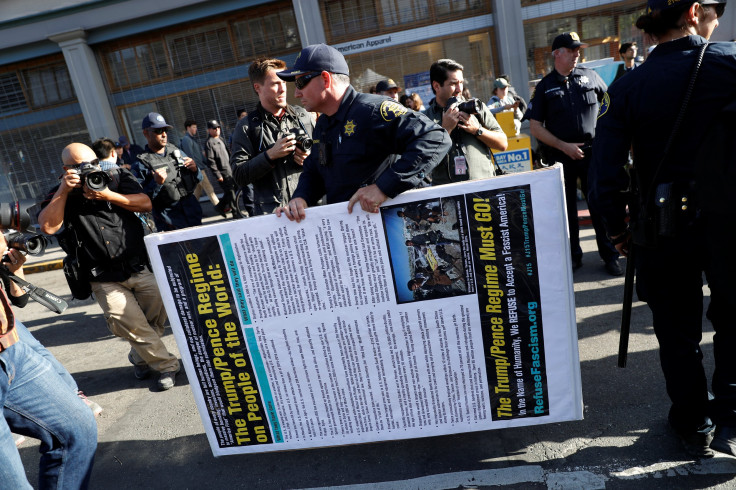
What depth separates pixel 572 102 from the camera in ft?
14.6

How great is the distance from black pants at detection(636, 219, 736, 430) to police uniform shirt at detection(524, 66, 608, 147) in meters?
2.50

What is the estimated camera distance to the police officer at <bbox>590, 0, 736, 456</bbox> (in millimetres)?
2021

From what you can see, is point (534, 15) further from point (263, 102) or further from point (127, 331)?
point (127, 331)

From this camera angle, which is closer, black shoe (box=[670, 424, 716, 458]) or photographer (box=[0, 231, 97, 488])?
photographer (box=[0, 231, 97, 488])

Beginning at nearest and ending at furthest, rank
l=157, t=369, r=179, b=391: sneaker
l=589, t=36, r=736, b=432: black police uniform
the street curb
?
1. l=589, t=36, r=736, b=432: black police uniform
2. l=157, t=369, r=179, b=391: sneaker
3. the street curb

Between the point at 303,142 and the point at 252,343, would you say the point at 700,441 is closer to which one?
the point at 252,343

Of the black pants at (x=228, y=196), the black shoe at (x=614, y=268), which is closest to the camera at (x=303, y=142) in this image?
the black shoe at (x=614, y=268)

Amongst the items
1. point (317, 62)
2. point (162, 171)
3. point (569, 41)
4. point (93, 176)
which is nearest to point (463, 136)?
point (317, 62)

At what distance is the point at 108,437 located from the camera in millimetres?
3363

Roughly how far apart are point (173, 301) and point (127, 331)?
65.8 inches

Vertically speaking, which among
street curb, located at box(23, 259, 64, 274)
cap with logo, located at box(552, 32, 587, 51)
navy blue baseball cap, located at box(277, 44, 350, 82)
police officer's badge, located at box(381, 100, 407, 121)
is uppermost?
navy blue baseball cap, located at box(277, 44, 350, 82)

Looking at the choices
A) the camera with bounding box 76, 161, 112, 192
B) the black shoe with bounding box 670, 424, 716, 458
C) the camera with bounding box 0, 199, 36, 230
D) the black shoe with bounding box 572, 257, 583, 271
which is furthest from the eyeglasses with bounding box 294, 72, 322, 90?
the black shoe with bounding box 572, 257, 583, 271

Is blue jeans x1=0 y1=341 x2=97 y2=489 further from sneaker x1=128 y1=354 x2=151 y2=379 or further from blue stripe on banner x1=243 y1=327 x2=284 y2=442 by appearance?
sneaker x1=128 y1=354 x2=151 y2=379

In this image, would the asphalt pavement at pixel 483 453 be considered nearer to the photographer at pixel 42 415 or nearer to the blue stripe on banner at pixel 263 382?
the blue stripe on banner at pixel 263 382
